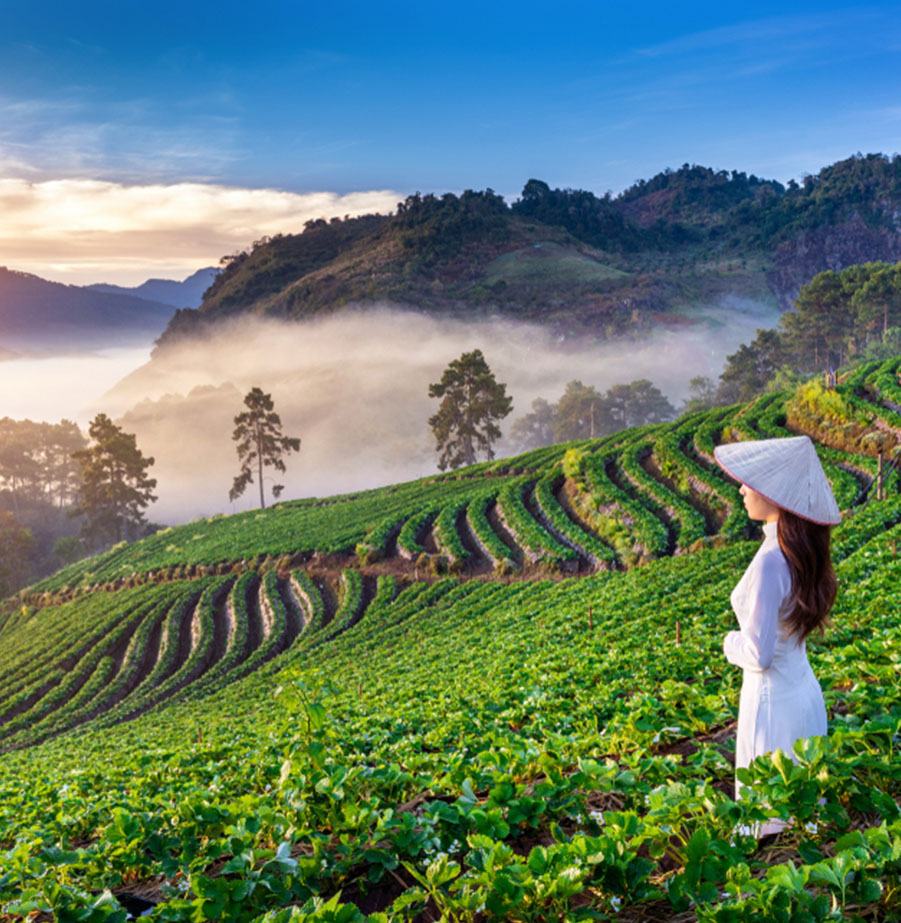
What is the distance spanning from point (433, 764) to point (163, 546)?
51.9 meters

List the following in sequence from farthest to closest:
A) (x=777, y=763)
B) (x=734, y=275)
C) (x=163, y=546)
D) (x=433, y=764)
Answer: (x=734, y=275) → (x=163, y=546) → (x=433, y=764) → (x=777, y=763)

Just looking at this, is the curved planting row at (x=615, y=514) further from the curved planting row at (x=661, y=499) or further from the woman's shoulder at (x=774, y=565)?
the woman's shoulder at (x=774, y=565)

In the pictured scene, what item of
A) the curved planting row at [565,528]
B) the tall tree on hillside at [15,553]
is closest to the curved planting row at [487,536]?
the curved planting row at [565,528]

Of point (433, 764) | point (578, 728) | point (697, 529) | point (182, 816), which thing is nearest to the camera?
point (182, 816)

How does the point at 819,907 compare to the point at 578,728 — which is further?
the point at 578,728

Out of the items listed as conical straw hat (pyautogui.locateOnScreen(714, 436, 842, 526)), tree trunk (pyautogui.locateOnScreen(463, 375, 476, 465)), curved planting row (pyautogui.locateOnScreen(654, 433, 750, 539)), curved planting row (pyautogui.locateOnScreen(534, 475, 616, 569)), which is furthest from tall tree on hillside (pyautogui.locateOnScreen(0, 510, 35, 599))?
conical straw hat (pyautogui.locateOnScreen(714, 436, 842, 526))

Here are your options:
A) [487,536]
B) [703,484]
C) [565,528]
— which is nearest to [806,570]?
[703,484]

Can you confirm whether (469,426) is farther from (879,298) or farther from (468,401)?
(879,298)

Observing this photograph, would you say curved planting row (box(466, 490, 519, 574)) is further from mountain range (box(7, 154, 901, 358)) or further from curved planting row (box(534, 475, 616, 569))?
mountain range (box(7, 154, 901, 358))

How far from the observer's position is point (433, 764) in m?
5.59

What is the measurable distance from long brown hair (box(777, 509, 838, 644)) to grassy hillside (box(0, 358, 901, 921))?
2.17 ft

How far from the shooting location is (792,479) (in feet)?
12.3

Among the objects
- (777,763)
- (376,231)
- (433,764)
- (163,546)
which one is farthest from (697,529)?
(376,231)

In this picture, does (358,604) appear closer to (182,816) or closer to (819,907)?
(182,816)
